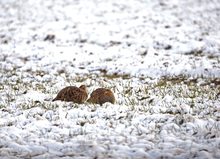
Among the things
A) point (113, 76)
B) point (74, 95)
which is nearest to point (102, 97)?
point (74, 95)

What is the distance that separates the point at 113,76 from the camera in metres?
12.0

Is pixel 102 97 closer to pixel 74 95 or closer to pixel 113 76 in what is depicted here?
pixel 74 95

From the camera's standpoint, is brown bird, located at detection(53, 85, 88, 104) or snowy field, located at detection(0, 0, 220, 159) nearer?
snowy field, located at detection(0, 0, 220, 159)

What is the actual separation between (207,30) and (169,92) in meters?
10.5

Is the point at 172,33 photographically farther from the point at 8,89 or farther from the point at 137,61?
the point at 8,89

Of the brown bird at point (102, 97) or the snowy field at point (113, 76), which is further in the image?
the brown bird at point (102, 97)

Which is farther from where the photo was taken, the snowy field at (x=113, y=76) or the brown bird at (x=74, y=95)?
the brown bird at (x=74, y=95)

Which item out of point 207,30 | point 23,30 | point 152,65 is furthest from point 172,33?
point 23,30

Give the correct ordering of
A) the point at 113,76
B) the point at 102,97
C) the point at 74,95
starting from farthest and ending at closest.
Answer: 1. the point at 113,76
2. the point at 74,95
3. the point at 102,97

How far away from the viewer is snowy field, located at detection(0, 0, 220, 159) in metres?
5.39

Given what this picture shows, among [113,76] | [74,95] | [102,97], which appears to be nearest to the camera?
[102,97]

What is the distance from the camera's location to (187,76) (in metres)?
11.0

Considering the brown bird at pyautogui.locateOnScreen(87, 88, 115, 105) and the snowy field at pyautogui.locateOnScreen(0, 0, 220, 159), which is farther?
the brown bird at pyautogui.locateOnScreen(87, 88, 115, 105)

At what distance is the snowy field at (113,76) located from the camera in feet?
17.7
